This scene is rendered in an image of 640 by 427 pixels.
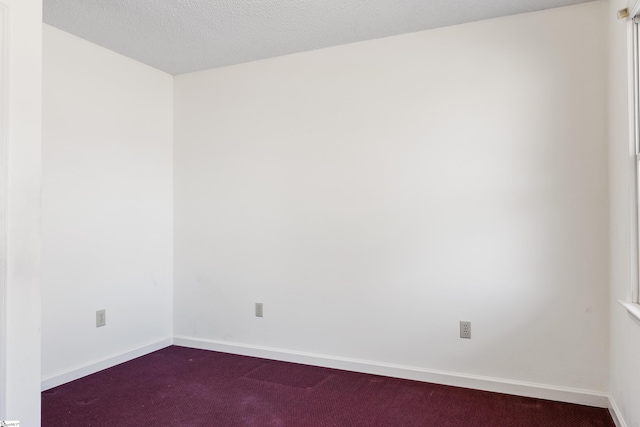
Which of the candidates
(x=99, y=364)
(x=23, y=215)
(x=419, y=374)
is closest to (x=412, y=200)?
(x=419, y=374)

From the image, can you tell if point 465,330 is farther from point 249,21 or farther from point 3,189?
point 3,189

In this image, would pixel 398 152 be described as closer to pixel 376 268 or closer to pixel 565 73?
pixel 376 268

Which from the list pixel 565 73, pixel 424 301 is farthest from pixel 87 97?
pixel 565 73

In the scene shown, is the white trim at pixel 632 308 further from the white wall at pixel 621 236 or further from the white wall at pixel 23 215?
the white wall at pixel 23 215

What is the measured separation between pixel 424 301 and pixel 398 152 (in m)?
1.02

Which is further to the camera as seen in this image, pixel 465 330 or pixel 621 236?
pixel 465 330

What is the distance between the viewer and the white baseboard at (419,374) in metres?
2.61

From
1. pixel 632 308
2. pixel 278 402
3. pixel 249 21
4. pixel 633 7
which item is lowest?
pixel 278 402

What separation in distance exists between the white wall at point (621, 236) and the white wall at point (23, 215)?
2571 mm

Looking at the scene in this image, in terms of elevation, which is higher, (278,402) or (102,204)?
(102,204)

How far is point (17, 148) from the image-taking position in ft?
→ 6.14

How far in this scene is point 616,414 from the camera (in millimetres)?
2299

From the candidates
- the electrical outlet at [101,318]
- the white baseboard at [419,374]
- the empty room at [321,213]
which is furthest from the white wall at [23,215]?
the white baseboard at [419,374]

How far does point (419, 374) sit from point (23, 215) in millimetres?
2442
